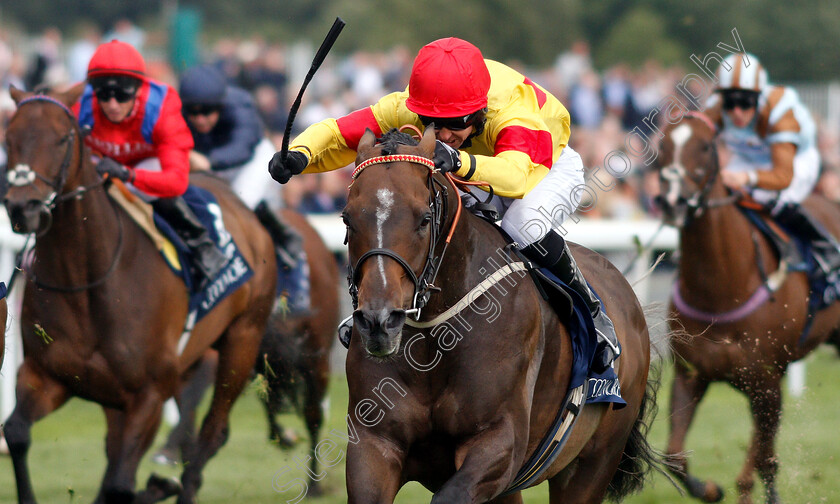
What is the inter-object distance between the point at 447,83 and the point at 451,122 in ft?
0.55

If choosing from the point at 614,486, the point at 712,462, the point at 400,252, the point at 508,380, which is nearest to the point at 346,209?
the point at 400,252

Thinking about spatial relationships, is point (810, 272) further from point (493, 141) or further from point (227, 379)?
point (493, 141)

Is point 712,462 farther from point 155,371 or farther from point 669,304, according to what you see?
point 155,371

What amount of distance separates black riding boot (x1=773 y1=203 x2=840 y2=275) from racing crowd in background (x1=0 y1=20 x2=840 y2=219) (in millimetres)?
3126

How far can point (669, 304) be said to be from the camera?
650 cm

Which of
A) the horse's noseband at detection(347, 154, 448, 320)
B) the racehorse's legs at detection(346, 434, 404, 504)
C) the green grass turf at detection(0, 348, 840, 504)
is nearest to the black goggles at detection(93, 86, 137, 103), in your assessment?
the green grass turf at detection(0, 348, 840, 504)

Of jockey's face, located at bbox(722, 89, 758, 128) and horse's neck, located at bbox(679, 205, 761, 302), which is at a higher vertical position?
jockey's face, located at bbox(722, 89, 758, 128)

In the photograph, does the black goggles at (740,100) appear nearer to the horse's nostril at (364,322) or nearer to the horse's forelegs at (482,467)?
the horse's forelegs at (482,467)

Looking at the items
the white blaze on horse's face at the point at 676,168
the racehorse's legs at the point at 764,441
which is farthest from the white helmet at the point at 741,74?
the racehorse's legs at the point at 764,441

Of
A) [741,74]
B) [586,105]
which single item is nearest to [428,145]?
[741,74]

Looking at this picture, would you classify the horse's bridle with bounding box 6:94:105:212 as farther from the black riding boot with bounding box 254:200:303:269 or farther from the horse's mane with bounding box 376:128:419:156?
the horse's mane with bounding box 376:128:419:156

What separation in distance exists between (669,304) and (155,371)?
2.94 m

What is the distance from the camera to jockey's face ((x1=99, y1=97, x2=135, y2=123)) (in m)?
5.42

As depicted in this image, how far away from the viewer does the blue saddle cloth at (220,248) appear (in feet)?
18.4
